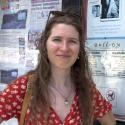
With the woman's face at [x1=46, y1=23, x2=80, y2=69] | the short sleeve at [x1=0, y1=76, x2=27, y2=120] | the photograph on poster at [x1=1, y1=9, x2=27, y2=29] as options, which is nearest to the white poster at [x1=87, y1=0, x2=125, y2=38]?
the woman's face at [x1=46, y1=23, x2=80, y2=69]

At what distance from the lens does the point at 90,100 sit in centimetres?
222

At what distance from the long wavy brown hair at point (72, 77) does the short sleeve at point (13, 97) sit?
0.07 m

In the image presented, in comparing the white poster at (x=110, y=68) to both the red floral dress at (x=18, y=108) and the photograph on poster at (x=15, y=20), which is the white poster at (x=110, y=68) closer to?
the red floral dress at (x=18, y=108)

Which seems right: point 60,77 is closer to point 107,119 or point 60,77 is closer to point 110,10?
point 107,119

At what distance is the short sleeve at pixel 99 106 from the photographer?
2.29 meters

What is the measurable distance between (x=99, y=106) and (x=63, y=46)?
0.51 meters

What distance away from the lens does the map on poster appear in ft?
8.86

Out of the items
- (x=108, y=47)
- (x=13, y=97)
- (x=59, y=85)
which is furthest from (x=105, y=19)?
(x=13, y=97)

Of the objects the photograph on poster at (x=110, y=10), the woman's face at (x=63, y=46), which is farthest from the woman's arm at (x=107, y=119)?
the photograph on poster at (x=110, y=10)

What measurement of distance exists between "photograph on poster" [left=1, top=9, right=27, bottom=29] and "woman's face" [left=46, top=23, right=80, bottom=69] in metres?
1.43

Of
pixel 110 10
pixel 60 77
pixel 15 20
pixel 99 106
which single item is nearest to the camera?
pixel 60 77

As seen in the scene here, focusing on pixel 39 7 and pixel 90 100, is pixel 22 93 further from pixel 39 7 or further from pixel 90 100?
pixel 39 7

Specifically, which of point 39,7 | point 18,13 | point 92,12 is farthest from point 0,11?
point 92,12

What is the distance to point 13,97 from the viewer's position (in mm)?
2078
